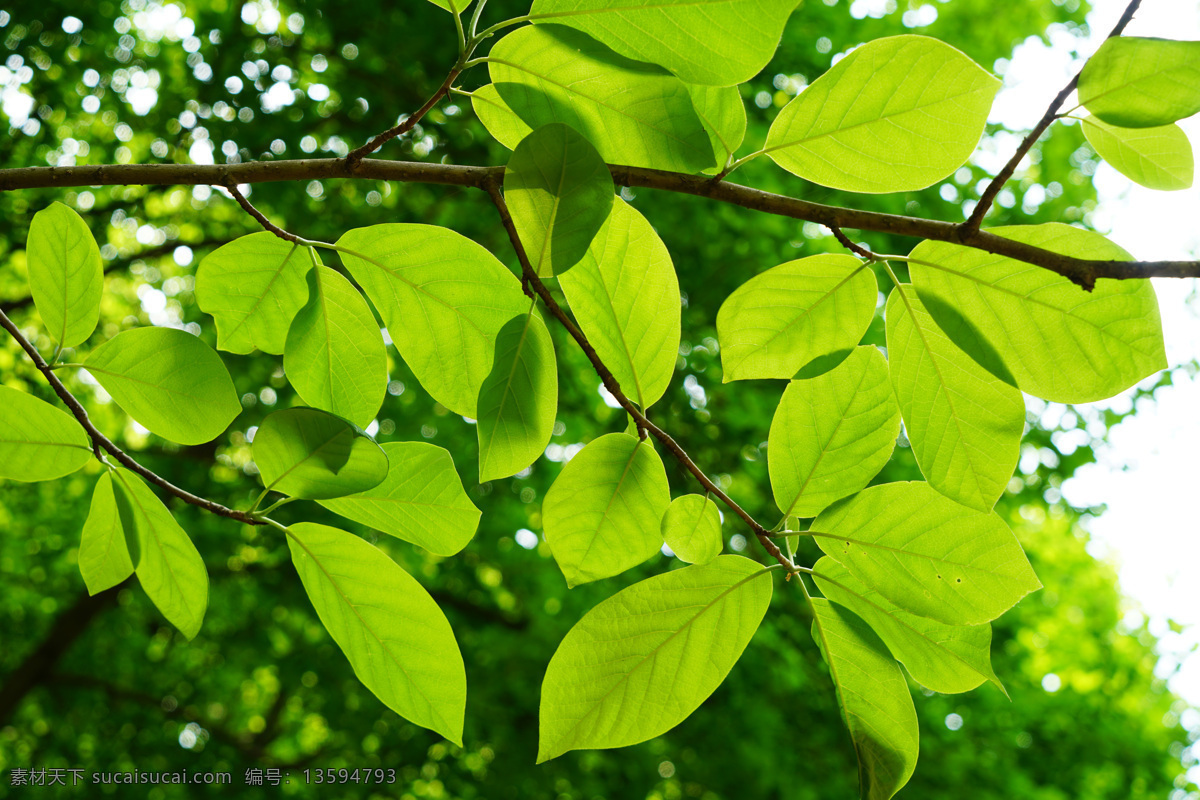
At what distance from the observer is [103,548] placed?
50 cm

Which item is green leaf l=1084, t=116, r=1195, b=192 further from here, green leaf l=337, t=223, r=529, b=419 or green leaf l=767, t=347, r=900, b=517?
green leaf l=337, t=223, r=529, b=419

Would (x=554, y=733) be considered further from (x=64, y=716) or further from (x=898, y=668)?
(x=64, y=716)

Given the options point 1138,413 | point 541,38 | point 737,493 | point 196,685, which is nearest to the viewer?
point 541,38

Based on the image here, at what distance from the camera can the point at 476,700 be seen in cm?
283

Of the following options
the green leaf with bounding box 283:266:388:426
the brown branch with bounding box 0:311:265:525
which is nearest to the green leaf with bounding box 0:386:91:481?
the brown branch with bounding box 0:311:265:525

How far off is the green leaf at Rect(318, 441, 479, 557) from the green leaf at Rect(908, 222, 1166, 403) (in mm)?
293

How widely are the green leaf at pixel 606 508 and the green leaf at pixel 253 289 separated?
0.76 feet

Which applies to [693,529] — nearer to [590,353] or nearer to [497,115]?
[590,353]

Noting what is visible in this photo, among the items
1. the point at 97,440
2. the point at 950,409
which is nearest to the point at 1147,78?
the point at 950,409

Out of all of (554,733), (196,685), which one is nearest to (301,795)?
(196,685)

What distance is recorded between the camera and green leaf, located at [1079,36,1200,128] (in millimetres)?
315

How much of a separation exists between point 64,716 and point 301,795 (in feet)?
5.33

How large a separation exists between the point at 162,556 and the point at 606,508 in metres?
0.30

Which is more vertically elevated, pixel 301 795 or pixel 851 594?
pixel 851 594
